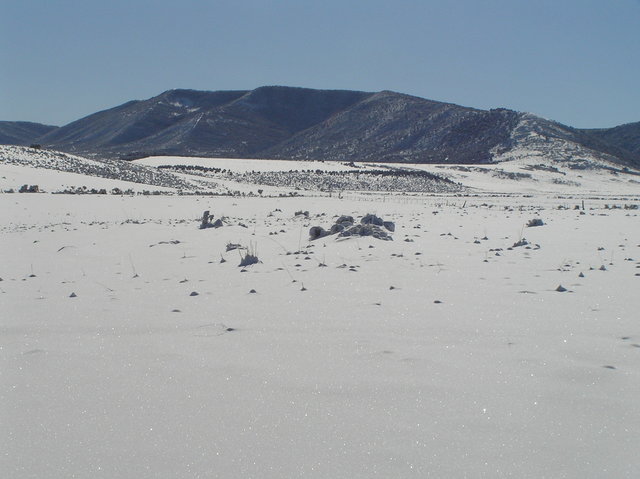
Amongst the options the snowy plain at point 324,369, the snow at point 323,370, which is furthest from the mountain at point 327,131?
the snow at point 323,370

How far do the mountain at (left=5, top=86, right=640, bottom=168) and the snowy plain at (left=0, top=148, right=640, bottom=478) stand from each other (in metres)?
79.8

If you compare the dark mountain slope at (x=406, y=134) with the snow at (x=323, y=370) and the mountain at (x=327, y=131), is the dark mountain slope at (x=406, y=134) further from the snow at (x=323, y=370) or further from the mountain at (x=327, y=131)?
the snow at (x=323, y=370)

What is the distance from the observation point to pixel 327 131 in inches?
5399

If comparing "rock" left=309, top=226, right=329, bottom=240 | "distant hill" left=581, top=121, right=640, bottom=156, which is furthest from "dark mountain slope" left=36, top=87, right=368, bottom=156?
"rock" left=309, top=226, right=329, bottom=240

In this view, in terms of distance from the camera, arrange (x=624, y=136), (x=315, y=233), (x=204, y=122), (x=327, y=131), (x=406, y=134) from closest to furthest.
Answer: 1. (x=315, y=233)
2. (x=406, y=134)
3. (x=327, y=131)
4. (x=204, y=122)
5. (x=624, y=136)

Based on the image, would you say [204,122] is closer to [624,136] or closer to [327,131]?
[327,131]

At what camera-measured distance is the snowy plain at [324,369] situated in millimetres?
2543

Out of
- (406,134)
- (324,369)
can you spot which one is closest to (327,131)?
(406,134)

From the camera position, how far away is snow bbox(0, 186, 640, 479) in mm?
2543

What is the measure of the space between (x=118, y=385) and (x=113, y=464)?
2.96ft

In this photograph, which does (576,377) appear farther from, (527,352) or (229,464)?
(229,464)

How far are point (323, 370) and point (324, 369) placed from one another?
0.02 metres

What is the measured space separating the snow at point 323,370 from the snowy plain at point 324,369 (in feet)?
0.05

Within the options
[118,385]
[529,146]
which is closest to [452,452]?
[118,385]
